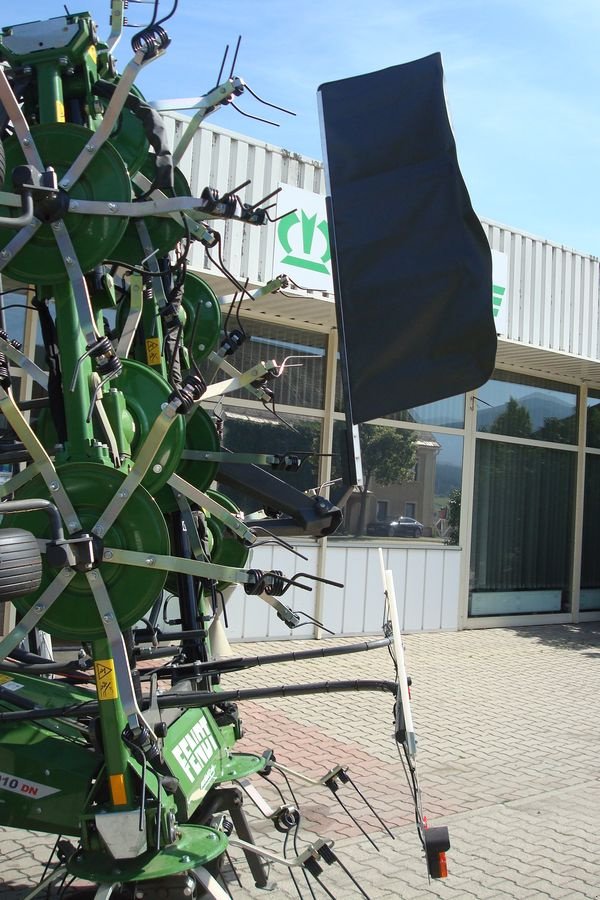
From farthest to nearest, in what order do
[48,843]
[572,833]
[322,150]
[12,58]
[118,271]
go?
[572,833] → [48,843] → [118,271] → [322,150] → [12,58]

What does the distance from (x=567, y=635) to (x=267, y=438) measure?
221 inches

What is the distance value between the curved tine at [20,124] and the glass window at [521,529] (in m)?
10.9

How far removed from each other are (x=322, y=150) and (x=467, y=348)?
1019 mm

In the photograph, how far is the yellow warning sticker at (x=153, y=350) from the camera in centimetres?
427

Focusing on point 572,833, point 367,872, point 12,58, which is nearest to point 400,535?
point 572,833

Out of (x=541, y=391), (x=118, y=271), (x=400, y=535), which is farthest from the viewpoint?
(x=541, y=391)

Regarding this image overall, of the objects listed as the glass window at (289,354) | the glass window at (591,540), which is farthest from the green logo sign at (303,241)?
the glass window at (591,540)

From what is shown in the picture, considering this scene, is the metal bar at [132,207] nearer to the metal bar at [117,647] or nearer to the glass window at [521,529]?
the metal bar at [117,647]

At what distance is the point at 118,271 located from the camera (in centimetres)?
475

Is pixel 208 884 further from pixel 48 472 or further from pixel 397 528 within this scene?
pixel 397 528

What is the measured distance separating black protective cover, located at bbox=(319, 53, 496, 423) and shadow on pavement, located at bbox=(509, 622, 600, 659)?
9.43m

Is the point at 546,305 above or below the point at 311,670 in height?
above

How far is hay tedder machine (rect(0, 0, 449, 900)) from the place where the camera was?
327 centimetres

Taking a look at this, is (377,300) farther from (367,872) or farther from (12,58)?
(367,872)
